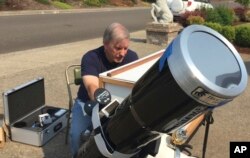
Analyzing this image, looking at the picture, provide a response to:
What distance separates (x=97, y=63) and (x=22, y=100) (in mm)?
1357

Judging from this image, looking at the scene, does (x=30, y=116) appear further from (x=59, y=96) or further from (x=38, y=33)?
(x=38, y=33)

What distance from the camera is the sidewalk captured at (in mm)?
4180

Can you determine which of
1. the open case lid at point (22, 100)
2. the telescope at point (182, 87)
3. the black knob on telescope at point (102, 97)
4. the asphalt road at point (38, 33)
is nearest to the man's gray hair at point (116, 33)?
the black knob on telescope at point (102, 97)

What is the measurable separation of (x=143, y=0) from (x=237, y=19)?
21.9 metres

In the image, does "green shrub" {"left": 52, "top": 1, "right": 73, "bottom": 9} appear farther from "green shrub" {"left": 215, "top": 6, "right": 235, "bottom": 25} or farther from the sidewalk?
the sidewalk

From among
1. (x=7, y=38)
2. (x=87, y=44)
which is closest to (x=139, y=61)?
(x=87, y=44)

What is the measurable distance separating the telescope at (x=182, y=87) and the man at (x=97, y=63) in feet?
3.27

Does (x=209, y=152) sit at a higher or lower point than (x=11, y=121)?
lower

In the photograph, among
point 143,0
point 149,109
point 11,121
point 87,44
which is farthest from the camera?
point 143,0

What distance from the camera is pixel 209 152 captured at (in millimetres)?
4277

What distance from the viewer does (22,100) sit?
4289mm

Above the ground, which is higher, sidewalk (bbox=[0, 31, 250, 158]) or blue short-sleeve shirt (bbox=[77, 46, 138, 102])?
blue short-sleeve shirt (bbox=[77, 46, 138, 102])

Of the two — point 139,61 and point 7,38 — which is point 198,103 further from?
point 7,38

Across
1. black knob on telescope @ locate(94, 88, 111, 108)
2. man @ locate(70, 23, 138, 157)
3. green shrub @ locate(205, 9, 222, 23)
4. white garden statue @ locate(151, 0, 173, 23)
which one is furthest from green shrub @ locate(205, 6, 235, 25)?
black knob on telescope @ locate(94, 88, 111, 108)
